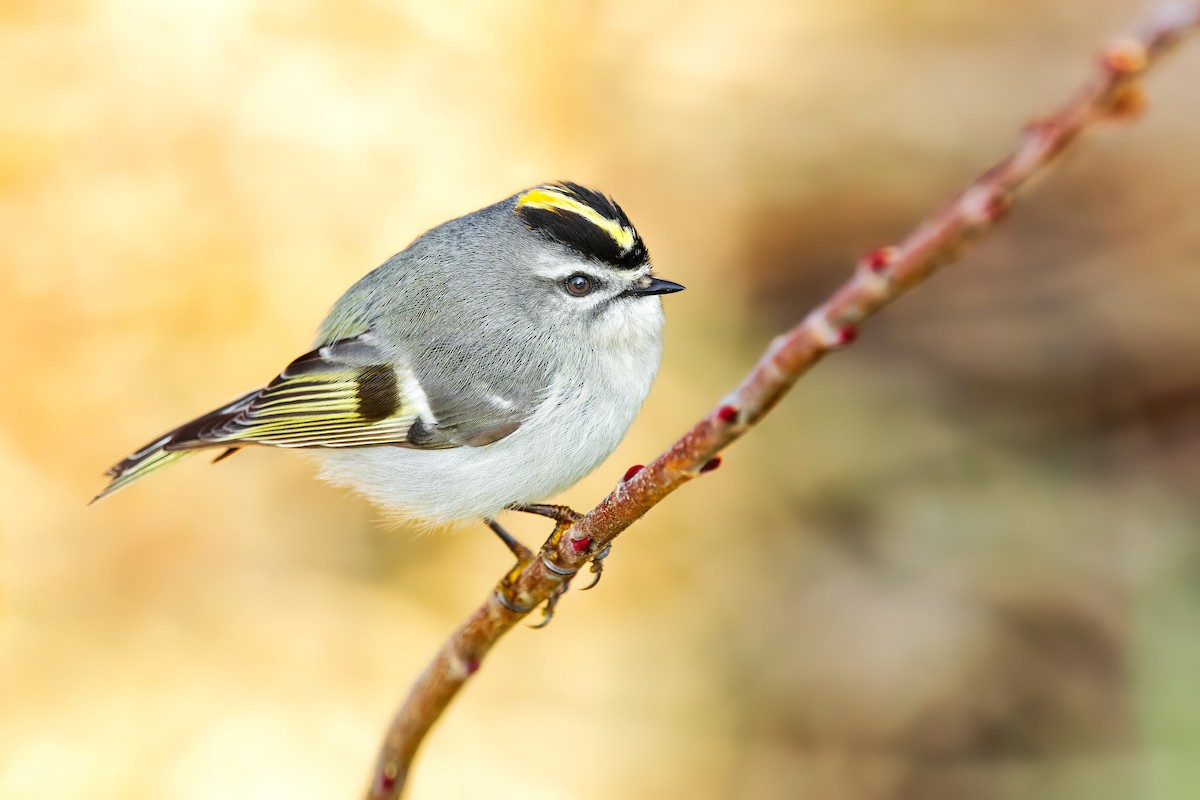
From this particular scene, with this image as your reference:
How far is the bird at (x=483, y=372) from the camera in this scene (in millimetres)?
1849

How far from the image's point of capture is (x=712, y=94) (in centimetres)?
385

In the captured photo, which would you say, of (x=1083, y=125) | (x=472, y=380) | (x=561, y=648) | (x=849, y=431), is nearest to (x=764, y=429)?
(x=849, y=431)

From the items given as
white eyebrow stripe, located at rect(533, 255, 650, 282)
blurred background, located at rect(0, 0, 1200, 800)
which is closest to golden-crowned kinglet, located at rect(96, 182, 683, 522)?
white eyebrow stripe, located at rect(533, 255, 650, 282)

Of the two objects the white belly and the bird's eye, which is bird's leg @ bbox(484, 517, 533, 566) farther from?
the bird's eye

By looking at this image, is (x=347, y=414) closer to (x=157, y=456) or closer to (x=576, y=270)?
(x=157, y=456)

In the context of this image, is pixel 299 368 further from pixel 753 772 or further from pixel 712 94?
pixel 712 94

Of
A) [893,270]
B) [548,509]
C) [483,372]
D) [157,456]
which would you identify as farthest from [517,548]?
[893,270]

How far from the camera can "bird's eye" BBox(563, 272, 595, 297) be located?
1.93 m

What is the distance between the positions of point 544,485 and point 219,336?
191 centimetres

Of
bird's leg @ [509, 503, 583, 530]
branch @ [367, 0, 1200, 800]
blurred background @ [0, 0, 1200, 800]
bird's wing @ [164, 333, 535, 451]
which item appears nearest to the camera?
branch @ [367, 0, 1200, 800]

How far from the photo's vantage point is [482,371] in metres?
1.91

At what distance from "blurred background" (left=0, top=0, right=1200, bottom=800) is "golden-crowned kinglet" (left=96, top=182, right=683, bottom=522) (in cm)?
133

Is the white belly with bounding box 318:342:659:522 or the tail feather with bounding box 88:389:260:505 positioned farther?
the tail feather with bounding box 88:389:260:505

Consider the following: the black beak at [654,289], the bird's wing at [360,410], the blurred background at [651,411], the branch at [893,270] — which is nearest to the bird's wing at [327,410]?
the bird's wing at [360,410]
